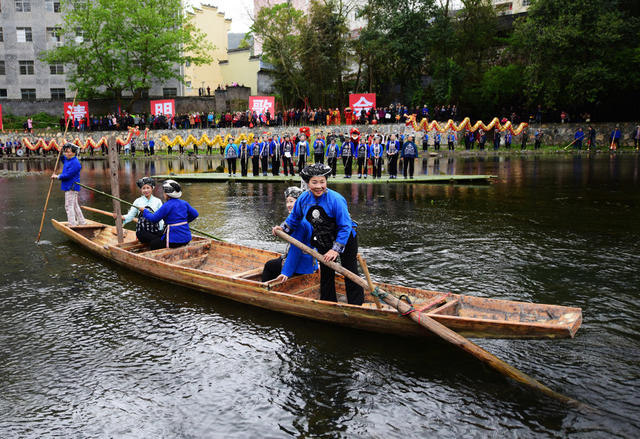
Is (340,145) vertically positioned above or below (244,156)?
above

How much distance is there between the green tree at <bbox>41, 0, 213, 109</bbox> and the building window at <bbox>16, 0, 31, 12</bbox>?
7.02 m

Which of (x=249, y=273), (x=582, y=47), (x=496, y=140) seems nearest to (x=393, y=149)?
(x=249, y=273)

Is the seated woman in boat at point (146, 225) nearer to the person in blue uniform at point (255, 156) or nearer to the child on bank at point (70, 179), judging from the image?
the child on bank at point (70, 179)

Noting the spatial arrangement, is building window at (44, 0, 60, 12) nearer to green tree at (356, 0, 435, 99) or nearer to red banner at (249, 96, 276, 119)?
red banner at (249, 96, 276, 119)

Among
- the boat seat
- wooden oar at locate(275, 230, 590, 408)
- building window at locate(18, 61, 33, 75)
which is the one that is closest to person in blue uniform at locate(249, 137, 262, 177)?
the boat seat

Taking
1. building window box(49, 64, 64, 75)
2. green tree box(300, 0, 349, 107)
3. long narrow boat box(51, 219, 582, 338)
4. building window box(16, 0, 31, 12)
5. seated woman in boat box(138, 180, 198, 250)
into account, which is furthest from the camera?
building window box(49, 64, 64, 75)

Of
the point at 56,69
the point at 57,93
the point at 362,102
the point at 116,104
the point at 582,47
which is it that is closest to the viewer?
the point at 582,47

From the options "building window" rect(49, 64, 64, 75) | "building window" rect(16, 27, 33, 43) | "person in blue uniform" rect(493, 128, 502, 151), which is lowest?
"person in blue uniform" rect(493, 128, 502, 151)

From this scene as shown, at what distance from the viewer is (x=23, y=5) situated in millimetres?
54219

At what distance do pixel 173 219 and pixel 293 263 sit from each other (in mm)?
3058

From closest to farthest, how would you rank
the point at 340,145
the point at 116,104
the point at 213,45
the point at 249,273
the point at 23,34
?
1. the point at 249,273
2. the point at 340,145
3. the point at 116,104
4. the point at 23,34
5. the point at 213,45

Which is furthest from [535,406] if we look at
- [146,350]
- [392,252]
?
[392,252]

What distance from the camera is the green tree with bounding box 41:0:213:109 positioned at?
47.3 m

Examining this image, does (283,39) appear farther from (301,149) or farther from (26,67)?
(26,67)
